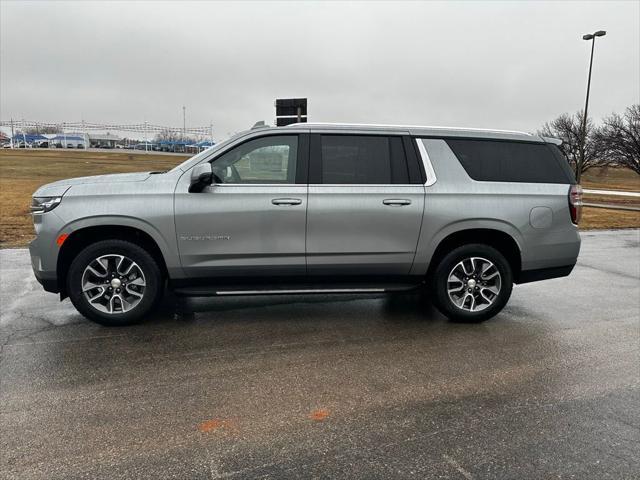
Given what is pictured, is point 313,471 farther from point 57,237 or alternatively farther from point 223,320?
point 57,237

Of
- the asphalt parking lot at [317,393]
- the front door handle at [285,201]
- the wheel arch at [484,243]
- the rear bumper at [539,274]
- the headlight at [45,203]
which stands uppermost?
the front door handle at [285,201]

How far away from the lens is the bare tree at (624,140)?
44.8 meters

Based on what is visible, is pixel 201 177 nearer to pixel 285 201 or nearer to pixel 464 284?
pixel 285 201

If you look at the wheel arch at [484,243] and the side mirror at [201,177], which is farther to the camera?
the wheel arch at [484,243]

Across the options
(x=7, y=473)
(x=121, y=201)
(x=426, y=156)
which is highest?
(x=426, y=156)

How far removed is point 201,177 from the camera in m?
4.31

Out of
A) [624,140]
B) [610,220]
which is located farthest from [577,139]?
[610,220]

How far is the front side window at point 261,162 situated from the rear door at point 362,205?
217mm

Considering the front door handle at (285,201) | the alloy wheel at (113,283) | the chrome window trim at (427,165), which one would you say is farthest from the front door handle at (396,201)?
the alloy wheel at (113,283)

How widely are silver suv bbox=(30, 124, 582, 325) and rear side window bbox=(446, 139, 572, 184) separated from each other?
1 cm

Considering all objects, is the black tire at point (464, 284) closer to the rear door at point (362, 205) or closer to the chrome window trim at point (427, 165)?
the rear door at point (362, 205)

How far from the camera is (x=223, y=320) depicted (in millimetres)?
4891

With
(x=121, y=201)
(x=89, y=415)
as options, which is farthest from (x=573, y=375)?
(x=121, y=201)

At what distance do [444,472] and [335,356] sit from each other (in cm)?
162
